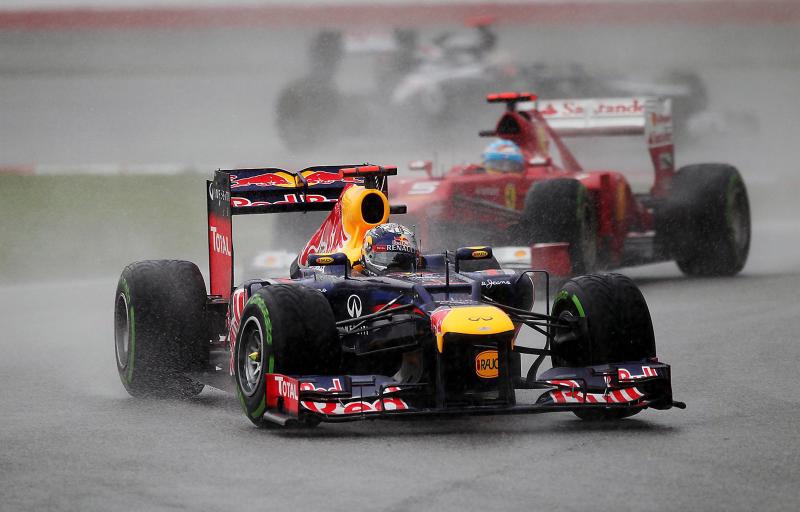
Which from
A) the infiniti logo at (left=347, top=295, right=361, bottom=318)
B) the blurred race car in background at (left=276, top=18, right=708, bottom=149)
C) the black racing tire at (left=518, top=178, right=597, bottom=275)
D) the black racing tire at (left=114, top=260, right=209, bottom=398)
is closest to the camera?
the infiniti logo at (left=347, top=295, right=361, bottom=318)

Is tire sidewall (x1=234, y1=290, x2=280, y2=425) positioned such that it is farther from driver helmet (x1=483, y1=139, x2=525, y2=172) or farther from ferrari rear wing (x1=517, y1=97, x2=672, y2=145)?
ferrari rear wing (x1=517, y1=97, x2=672, y2=145)

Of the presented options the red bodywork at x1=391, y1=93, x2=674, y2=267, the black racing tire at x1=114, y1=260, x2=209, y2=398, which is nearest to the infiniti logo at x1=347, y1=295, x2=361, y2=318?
the black racing tire at x1=114, y1=260, x2=209, y2=398

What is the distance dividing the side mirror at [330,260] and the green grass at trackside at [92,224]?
433 inches

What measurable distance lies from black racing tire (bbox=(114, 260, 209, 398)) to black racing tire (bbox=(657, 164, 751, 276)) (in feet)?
33.0

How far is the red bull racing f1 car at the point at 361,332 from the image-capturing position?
10.6 meters

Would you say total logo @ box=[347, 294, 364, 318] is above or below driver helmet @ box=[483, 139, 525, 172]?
below

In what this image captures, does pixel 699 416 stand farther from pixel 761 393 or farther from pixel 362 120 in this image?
pixel 362 120

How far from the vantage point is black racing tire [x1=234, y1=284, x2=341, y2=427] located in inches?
417

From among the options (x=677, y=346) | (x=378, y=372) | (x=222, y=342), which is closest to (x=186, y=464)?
(x=378, y=372)

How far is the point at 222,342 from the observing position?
12.9 metres

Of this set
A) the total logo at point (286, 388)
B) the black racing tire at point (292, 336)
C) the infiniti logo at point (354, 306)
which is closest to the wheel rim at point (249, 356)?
the black racing tire at point (292, 336)

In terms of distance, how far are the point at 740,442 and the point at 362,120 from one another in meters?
22.7

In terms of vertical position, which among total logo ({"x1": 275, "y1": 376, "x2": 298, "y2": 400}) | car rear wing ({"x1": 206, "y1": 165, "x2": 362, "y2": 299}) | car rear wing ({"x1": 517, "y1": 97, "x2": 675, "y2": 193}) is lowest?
total logo ({"x1": 275, "y1": 376, "x2": 298, "y2": 400})

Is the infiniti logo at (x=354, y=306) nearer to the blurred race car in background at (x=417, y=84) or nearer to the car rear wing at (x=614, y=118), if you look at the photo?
the car rear wing at (x=614, y=118)
